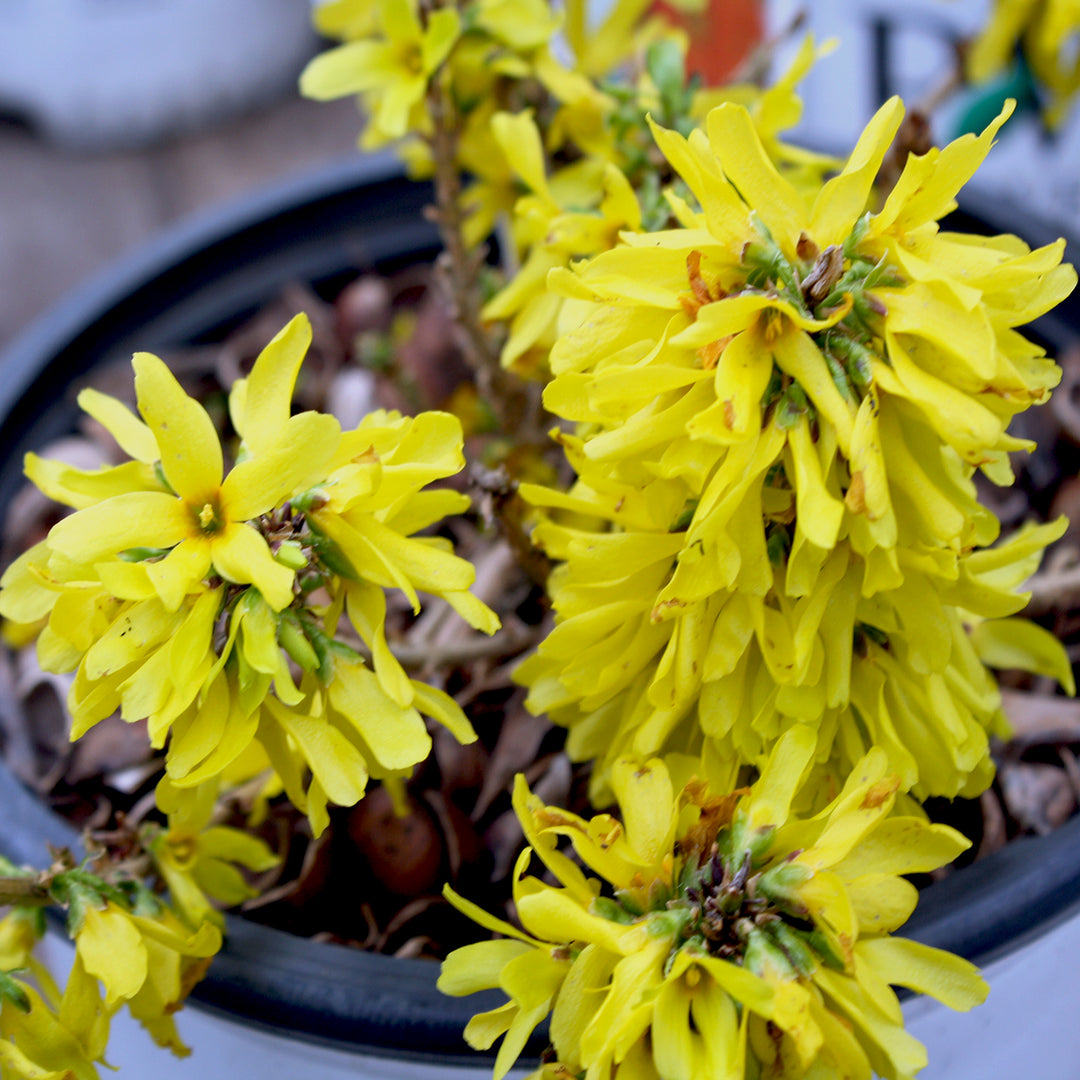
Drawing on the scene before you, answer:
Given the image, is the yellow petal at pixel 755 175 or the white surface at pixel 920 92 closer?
the yellow petal at pixel 755 175

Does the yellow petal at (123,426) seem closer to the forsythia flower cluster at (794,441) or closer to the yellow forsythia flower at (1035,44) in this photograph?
the forsythia flower cluster at (794,441)

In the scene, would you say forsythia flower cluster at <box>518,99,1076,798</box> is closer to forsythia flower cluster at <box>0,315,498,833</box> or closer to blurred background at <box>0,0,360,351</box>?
forsythia flower cluster at <box>0,315,498,833</box>

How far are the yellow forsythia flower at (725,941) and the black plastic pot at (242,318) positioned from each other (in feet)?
0.27

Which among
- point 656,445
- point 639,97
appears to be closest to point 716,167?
point 656,445

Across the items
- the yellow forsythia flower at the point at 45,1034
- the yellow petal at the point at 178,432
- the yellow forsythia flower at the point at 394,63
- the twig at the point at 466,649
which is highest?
the yellow forsythia flower at the point at 394,63

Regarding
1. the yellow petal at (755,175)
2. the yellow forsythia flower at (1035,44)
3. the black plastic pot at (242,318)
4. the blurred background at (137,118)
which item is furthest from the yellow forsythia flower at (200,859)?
the blurred background at (137,118)

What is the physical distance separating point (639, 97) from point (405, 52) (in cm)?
10

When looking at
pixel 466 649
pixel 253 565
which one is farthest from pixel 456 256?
pixel 253 565

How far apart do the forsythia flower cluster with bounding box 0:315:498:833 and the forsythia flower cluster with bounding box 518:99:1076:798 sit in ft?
0.16

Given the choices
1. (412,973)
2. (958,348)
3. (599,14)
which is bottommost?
(412,973)

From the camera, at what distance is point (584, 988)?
1.02 feet

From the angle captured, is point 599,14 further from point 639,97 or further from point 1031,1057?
point 1031,1057

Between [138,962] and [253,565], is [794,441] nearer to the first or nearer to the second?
[253,565]

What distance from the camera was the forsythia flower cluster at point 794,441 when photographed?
0.29 meters
